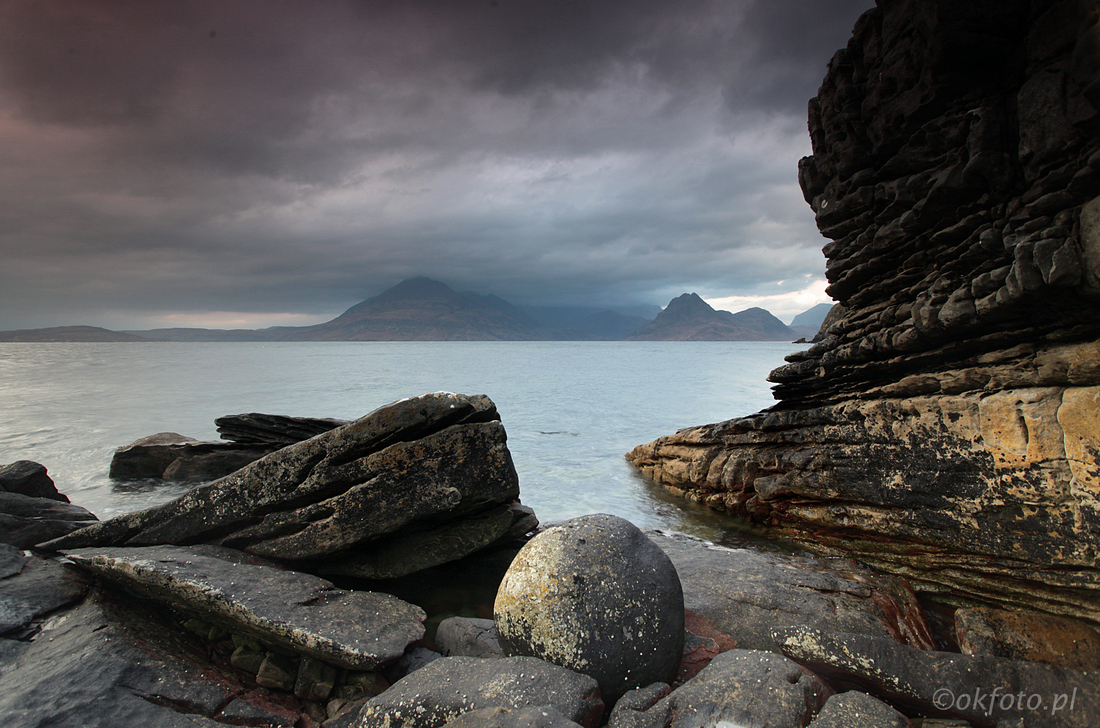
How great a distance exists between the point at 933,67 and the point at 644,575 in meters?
6.60

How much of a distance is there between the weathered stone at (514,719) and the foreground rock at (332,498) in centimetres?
264

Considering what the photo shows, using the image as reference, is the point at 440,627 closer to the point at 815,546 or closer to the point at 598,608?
the point at 598,608

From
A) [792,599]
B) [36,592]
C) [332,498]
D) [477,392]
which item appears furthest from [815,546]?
[477,392]

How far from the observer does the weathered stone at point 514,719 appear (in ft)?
9.75

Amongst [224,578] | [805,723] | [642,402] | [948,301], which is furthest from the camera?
[642,402]

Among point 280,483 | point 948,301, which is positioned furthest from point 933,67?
point 280,483

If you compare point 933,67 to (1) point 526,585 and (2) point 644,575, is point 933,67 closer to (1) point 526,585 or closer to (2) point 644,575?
(2) point 644,575

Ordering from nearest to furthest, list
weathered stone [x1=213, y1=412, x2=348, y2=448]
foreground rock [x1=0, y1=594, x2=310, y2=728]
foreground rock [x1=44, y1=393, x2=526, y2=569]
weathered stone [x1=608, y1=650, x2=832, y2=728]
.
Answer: weathered stone [x1=608, y1=650, x2=832, y2=728], foreground rock [x1=0, y1=594, x2=310, y2=728], foreground rock [x1=44, y1=393, x2=526, y2=569], weathered stone [x1=213, y1=412, x2=348, y2=448]

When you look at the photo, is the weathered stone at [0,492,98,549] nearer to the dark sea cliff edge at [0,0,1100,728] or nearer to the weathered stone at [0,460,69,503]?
the dark sea cliff edge at [0,0,1100,728]

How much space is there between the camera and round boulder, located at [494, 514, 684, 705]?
12.6ft

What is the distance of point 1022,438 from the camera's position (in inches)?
204

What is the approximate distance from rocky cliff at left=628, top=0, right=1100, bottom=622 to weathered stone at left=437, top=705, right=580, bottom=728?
213 inches

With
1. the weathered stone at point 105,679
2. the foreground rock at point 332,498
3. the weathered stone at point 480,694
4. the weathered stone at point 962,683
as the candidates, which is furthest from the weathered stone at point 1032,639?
the weathered stone at point 105,679

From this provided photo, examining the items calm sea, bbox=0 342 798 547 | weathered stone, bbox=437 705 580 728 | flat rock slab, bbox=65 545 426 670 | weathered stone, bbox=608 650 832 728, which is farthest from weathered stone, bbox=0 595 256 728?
calm sea, bbox=0 342 798 547
